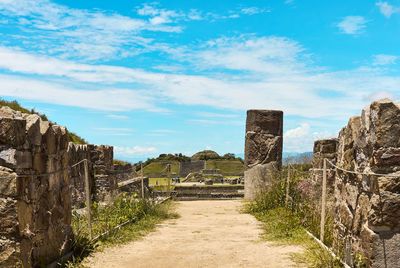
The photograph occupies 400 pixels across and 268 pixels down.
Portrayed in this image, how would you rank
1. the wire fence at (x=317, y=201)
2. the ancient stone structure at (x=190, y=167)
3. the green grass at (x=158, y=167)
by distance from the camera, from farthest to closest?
the green grass at (x=158, y=167)
the ancient stone structure at (x=190, y=167)
the wire fence at (x=317, y=201)

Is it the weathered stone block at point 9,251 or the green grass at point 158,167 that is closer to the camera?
the weathered stone block at point 9,251

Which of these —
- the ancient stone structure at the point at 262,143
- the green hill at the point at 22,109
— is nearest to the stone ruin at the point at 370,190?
the ancient stone structure at the point at 262,143

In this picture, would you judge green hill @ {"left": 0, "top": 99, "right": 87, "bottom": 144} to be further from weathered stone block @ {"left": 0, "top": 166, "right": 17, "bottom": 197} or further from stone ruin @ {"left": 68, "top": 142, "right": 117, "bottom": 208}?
weathered stone block @ {"left": 0, "top": 166, "right": 17, "bottom": 197}

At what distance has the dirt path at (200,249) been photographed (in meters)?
5.70

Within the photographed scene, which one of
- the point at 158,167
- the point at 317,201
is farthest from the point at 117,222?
the point at 158,167

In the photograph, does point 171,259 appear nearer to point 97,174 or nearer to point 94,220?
point 94,220

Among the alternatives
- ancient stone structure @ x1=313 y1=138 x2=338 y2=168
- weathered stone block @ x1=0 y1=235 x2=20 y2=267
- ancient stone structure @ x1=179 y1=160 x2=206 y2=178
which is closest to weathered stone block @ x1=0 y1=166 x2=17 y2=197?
weathered stone block @ x1=0 y1=235 x2=20 y2=267

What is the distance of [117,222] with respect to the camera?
7.90m

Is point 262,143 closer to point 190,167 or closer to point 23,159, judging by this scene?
point 23,159

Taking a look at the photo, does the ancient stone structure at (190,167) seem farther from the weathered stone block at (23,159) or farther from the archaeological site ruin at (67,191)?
the weathered stone block at (23,159)

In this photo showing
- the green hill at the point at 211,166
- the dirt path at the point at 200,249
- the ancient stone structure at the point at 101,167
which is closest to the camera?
the dirt path at the point at 200,249

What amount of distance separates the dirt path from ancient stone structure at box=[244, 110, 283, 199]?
359 cm

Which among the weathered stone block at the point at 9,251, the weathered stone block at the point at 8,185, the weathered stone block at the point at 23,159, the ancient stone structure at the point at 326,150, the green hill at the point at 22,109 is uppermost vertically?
the green hill at the point at 22,109

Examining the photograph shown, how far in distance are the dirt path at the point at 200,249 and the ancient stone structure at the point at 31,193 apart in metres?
0.81
